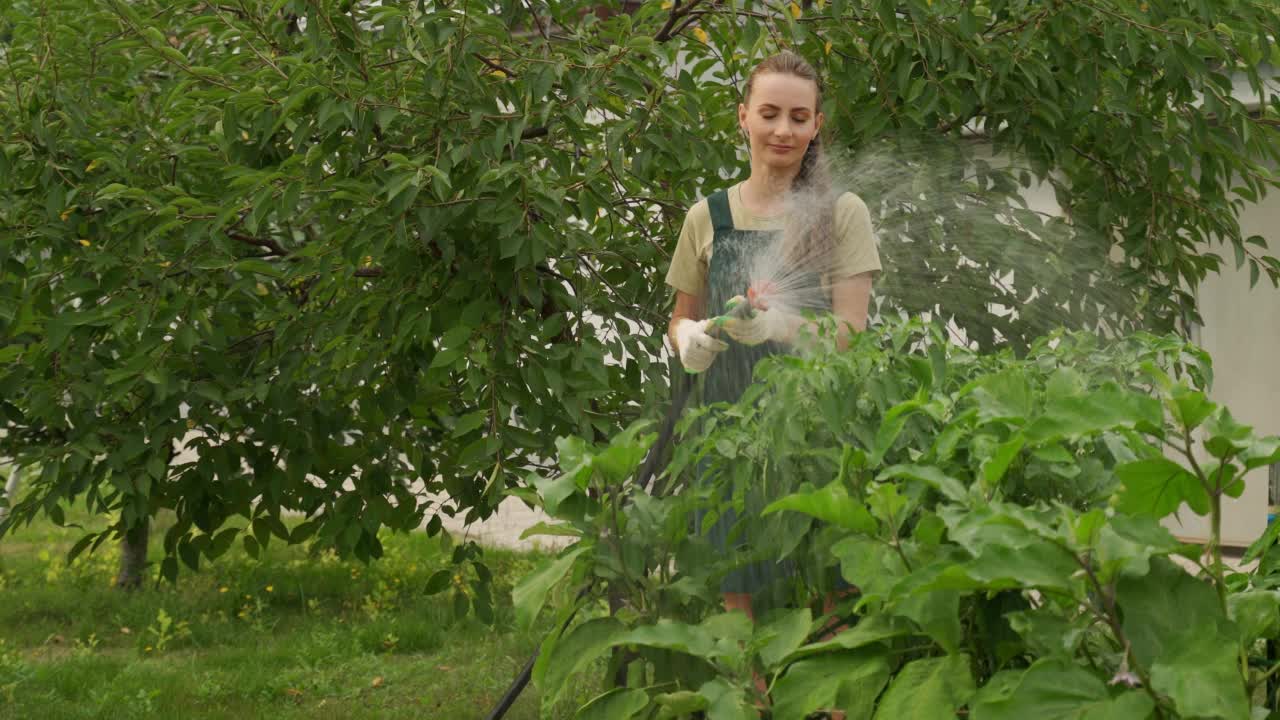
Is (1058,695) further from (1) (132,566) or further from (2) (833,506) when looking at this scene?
(1) (132,566)

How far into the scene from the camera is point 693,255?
2.53 meters

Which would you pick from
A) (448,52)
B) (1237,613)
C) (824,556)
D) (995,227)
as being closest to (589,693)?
(995,227)

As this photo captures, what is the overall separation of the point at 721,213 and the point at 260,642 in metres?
3.33

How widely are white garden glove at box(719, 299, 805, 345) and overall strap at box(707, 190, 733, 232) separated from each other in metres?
0.34

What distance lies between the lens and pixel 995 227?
3283mm

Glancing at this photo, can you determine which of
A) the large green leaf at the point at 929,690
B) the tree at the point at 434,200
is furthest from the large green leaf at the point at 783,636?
the tree at the point at 434,200

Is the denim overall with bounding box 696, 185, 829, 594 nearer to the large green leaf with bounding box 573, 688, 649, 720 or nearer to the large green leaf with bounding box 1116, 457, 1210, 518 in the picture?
the large green leaf with bounding box 573, 688, 649, 720

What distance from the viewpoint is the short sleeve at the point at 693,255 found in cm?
250

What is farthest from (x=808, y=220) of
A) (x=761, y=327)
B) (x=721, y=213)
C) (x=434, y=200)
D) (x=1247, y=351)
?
(x=1247, y=351)

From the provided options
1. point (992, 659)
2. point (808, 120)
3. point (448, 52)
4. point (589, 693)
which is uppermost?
point (448, 52)

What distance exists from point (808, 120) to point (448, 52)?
0.82 metres

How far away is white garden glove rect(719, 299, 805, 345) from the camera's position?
6.98 ft

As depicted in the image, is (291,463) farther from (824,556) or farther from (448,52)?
(824,556)

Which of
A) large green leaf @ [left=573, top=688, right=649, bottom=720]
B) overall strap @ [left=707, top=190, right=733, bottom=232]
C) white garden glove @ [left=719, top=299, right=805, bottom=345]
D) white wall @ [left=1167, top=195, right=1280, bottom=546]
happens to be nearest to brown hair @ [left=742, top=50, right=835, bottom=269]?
overall strap @ [left=707, top=190, right=733, bottom=232]
